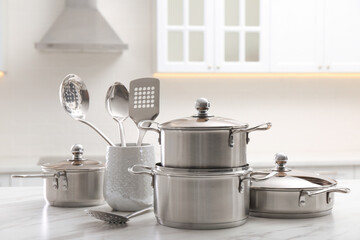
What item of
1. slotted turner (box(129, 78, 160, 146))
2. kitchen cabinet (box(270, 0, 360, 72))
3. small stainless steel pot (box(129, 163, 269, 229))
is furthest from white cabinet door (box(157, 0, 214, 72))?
small stainless steel pot (box(129, 163, 269, 229))

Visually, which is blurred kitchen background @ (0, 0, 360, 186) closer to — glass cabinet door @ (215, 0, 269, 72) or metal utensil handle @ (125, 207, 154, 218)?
glass cabinet door @ (215, 0, 269, 72)

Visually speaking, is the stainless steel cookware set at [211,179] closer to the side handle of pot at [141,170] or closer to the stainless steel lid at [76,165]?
the side handle of pot at [141,170]

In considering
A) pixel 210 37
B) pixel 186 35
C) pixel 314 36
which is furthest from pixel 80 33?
pixel 314 36

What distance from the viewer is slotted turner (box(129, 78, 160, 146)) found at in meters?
1.41

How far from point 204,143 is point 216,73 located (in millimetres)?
2934

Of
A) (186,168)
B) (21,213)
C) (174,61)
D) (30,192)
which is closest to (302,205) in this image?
(186,168)

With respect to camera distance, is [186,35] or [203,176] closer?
[203,176]

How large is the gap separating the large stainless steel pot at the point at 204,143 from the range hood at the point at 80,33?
2.57m

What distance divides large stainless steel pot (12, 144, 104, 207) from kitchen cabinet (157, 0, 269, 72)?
234 cm

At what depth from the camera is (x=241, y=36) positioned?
384cm

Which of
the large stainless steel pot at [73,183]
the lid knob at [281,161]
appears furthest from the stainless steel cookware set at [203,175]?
the large stainless steel pot at [73,183]

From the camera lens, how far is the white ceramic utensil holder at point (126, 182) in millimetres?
1366

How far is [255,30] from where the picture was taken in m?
3.86

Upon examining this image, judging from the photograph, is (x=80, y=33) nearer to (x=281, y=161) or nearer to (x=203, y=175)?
(x=281, y=161)
